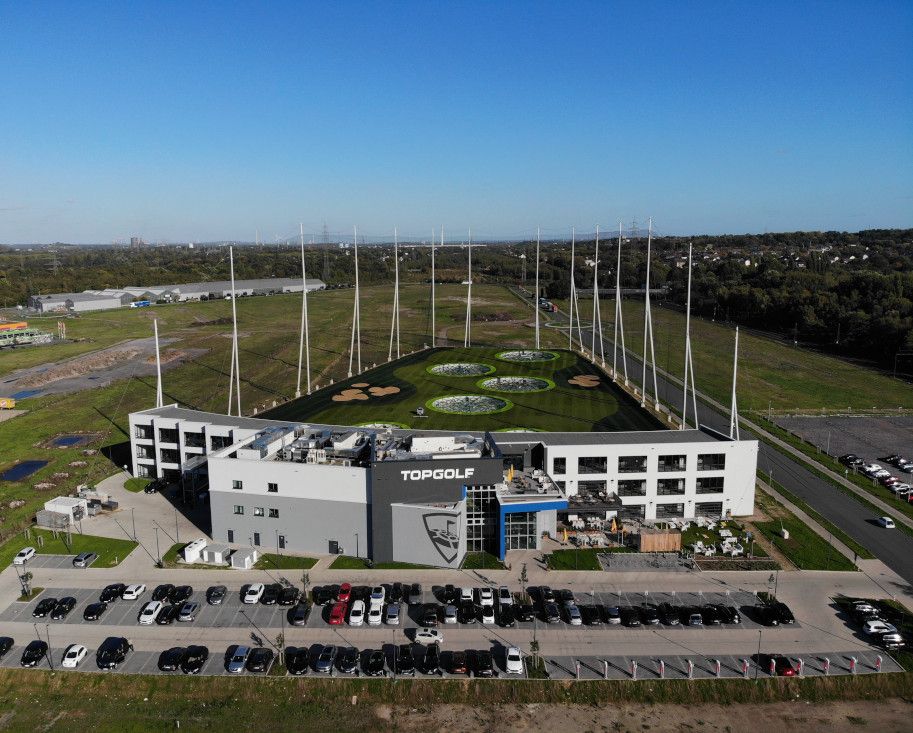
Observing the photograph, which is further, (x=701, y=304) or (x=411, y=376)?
(x=701, y=304)

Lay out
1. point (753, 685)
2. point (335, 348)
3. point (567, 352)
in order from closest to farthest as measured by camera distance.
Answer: point (753, 685)
point (567, 352)
point (335, 348)

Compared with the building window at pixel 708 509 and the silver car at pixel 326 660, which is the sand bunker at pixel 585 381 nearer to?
the building window at pixel 708 509

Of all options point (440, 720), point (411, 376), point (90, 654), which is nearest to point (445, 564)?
point (440, 720)

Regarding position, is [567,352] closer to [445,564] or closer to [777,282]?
[445,564]

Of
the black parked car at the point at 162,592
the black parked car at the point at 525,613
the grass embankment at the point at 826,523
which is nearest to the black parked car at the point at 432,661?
the black parked car at the point at 525,613

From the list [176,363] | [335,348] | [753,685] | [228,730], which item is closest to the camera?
[228,730]

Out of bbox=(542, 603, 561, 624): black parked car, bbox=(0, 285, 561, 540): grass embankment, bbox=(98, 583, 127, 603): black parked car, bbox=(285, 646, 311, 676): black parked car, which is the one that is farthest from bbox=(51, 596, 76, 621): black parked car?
bbox=(542, 603, 561, 624): black parked car

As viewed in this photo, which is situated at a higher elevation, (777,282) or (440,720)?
(777,282)
